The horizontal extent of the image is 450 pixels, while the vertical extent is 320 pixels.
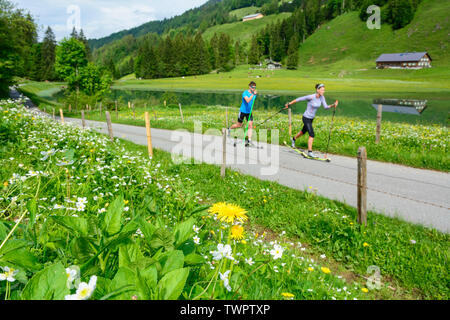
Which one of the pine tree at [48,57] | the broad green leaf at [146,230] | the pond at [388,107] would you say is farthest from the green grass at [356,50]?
the broad green leaf at [146,230]

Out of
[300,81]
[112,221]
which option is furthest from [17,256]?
[300,81]

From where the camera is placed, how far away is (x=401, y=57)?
113 meters

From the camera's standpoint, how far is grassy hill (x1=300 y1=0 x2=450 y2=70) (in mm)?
121450

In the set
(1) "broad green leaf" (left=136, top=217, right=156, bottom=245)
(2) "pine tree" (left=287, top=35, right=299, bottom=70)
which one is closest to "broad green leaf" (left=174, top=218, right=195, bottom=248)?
(1) "broad green leaf" (left=136, top=217, right=156, bottom=245)

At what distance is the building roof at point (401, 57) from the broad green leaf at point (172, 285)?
133277 mm

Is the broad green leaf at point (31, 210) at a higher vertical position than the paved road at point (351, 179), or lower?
higher

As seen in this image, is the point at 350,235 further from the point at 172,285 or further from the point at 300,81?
the point at 300,81

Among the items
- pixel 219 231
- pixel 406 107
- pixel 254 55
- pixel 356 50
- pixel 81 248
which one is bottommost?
pixel 219 231

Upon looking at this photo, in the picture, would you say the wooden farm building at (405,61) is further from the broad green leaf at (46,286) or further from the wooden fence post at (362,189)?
the broad green leaf at (46,286)

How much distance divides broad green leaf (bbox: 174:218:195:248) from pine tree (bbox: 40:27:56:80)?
142m

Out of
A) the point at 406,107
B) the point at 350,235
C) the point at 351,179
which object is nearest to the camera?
the point at 350,235

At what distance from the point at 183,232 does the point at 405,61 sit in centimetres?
13525

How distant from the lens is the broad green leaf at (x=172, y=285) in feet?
4.42

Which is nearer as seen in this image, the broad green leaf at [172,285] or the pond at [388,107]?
the broad green leaf at [172,285]
